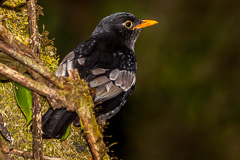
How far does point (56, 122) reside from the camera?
4820mm

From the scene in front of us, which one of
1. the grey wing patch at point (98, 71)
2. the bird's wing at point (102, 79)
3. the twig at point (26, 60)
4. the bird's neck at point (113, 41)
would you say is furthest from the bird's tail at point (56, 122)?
the bird's neck at point (113, 41)

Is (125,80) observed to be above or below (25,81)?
below

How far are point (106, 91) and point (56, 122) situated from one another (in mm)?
1092

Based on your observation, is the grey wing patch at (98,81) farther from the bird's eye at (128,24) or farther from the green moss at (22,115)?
the bird's eye at (128,24)

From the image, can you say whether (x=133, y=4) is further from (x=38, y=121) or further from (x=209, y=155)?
(x=38, y=121)

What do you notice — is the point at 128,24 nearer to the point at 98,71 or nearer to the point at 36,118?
the point at 98,71

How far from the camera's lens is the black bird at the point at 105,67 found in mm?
4902

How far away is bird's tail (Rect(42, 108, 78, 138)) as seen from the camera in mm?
4828

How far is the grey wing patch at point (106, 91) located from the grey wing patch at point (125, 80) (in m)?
0.09

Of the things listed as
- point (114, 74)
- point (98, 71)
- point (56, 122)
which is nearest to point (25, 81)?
point (56, 122)

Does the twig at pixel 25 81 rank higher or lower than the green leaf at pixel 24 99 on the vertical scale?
higher

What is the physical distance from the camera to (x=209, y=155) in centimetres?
998

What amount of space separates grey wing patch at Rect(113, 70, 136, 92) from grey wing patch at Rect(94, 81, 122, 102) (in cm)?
9

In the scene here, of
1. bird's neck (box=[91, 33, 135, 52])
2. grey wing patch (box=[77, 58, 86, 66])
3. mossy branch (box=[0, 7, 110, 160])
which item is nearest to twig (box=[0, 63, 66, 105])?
mossy branch (box=[0, 7, 110, 160])
